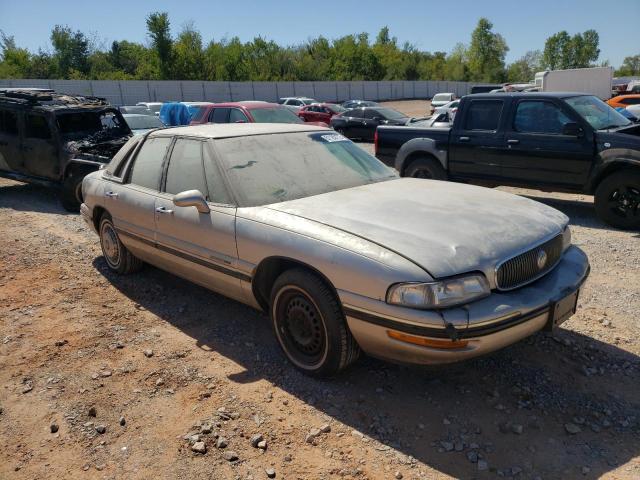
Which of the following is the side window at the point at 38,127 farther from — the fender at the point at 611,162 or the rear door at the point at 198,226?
the fender at the point at 611,162

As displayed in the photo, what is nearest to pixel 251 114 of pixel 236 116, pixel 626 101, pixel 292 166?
pixel 236 116

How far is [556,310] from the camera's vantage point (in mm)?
2986

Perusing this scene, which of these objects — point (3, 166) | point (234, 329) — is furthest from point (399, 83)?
point (234, 329)

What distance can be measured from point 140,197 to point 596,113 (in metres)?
6.28

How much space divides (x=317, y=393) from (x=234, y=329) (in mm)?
1158

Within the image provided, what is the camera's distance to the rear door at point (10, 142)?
9.70 meters

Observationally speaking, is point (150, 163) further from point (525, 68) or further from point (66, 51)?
point (525, 68)

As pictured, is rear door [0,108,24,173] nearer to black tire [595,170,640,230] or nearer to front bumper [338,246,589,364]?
front bumper [338,246,589,364]

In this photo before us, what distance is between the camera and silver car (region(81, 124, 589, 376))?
2701mm

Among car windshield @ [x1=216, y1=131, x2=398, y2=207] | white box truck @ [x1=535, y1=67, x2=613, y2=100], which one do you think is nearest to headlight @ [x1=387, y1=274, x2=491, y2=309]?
car windshield @ [x1=216, y1=131, x2=398, y2=207]

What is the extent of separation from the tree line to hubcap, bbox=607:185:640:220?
51461mm

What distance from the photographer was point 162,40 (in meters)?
51.1

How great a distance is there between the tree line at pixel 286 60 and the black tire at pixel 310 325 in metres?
53.3

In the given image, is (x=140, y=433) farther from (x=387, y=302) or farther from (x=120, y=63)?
(x=120, y=63)
